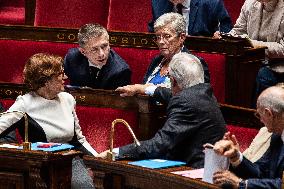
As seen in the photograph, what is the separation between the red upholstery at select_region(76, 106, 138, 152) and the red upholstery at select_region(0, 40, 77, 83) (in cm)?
39

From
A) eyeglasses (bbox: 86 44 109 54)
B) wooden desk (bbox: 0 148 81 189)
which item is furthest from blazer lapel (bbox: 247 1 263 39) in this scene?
wooden desk (bbox: 0 148 81 189)

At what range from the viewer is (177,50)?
1840 mm

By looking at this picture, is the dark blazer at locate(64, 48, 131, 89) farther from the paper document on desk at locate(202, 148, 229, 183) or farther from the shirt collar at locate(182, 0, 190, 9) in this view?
the paper document on desk at locate(202, 148, 229, 183)

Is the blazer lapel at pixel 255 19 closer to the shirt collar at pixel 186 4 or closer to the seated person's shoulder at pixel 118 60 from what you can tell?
the shirt collar at pixel 186 4

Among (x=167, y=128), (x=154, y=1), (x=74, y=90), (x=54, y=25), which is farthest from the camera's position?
(x=54, y=25)

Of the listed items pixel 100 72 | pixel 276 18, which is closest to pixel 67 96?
pixel 100 72

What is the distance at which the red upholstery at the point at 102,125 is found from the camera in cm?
176

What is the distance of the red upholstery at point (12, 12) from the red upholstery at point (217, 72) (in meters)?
0.88

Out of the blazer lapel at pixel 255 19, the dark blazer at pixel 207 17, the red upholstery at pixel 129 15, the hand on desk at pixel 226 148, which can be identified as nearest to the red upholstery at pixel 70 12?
the red upholstery at pixel 129 15

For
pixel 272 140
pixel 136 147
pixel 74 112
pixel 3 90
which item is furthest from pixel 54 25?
pixel 272 140

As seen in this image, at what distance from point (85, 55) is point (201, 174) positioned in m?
0.70

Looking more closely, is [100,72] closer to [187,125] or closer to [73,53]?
[73,53]

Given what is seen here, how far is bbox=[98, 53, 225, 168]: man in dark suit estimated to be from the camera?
54.4 inches

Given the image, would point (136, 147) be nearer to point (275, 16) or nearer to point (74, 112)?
point (74, 112)
